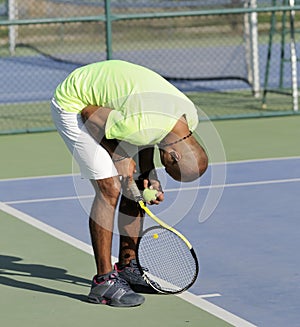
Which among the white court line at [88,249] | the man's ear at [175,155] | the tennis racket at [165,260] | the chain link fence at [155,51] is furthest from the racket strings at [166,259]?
the chain link fence at [155,51]

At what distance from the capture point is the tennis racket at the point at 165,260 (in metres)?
6.86

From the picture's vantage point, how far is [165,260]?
23.0 feet

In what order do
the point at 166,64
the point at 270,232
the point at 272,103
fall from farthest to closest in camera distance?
the point at 166,64 → the point at 272,103 → the point at 270,232

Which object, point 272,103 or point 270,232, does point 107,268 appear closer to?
point 270,232

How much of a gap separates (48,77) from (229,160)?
7885 millimetres

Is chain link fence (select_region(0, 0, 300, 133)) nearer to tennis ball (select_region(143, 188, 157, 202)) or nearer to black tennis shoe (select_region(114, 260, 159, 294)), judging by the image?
black tennis shoe (select_region(114, 260, 159, 294))

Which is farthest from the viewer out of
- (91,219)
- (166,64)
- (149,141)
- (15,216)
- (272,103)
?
(166,64)

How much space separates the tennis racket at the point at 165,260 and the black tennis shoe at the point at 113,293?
13cm

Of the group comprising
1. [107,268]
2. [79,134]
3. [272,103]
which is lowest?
[272,103]

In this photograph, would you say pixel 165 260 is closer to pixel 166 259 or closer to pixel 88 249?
pixel 166 259

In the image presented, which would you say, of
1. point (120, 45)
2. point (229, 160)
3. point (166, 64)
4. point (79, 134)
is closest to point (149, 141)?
point (79, 134)

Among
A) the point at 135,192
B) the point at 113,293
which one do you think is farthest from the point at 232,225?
the point at 135,192

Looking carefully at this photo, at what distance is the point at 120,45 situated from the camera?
74.2ft

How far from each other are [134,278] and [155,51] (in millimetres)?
14875
